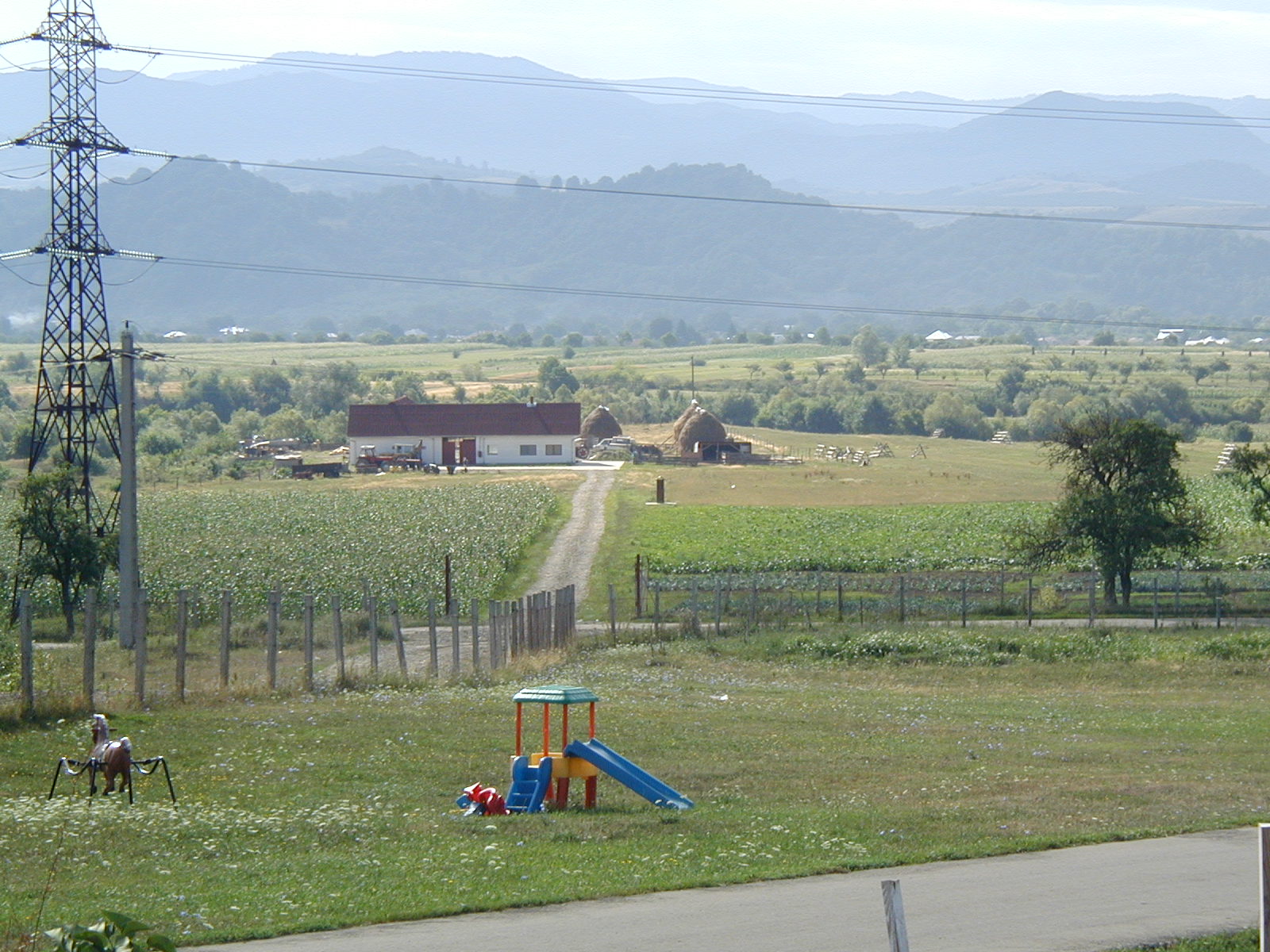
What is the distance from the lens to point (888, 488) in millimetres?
89500

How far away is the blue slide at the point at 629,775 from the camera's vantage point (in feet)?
50.5

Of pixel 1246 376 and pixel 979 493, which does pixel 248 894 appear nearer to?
pixel 979 493

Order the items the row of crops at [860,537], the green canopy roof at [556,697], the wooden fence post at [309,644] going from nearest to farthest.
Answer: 1. the green canopy roof at [556,697]
2. the wooden fence post at [309,644]
3. the row of crops at [860,537]

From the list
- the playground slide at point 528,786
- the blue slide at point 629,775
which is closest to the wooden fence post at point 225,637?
the playground slide at point 528,786

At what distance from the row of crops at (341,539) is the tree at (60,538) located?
3.59 m

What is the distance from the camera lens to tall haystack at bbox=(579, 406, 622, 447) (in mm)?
125688

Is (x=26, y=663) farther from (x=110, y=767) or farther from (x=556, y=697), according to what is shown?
(x=556, y=697)

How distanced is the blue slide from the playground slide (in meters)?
0.32

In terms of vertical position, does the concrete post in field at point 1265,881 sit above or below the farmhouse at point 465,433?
above

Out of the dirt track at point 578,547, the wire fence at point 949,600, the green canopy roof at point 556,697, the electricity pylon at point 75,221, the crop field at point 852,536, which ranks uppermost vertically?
the electricity pylon at point 75,221

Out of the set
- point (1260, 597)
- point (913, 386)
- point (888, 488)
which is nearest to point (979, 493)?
point (888, 488)

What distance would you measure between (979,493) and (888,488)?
5.55 meters

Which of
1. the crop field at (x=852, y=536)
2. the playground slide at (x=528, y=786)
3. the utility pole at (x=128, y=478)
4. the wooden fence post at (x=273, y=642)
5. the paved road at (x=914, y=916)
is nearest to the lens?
the paved road at (x=914, y=916)

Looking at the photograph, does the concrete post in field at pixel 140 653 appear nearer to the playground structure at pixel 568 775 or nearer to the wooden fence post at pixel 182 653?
the wooden fence post at pixel 182 653
